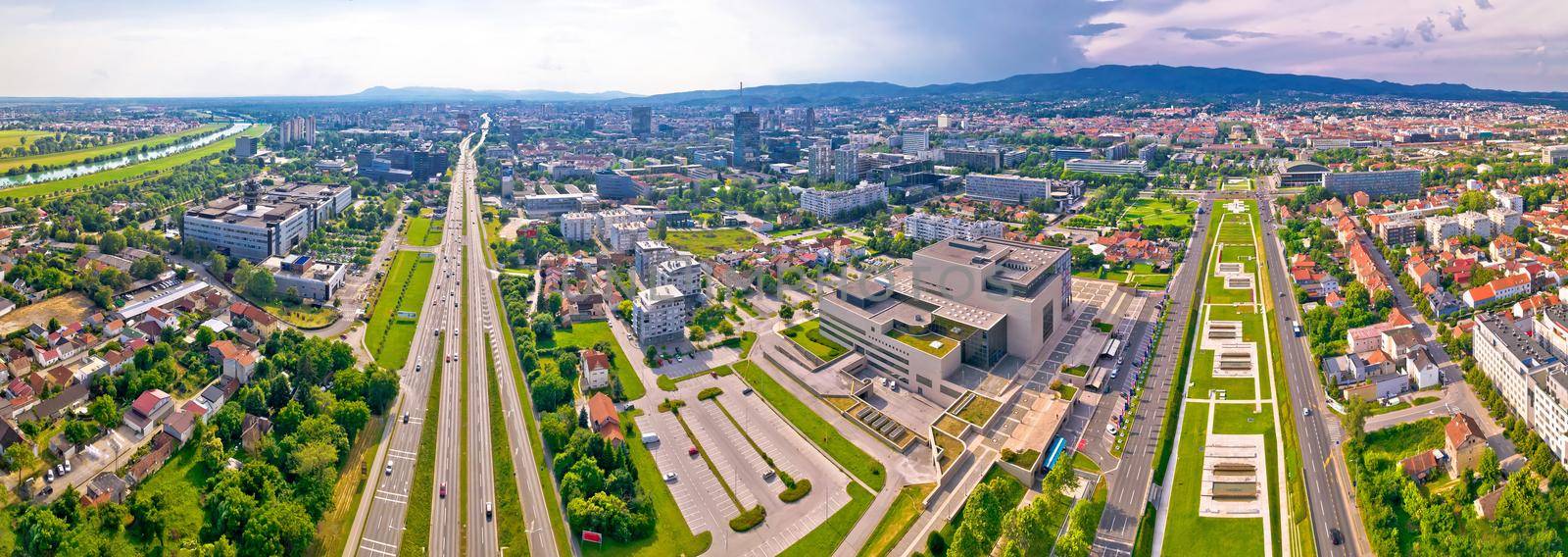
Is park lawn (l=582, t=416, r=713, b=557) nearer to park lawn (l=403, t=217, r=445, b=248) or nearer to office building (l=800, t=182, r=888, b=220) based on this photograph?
park lawn (l=403, t=217, r=445, b=248)

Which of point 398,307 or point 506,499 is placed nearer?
point 506,499

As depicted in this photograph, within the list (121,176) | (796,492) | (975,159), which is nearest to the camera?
(796,492)

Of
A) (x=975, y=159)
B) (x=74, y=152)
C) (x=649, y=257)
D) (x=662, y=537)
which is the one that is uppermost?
(x=975, y=159)

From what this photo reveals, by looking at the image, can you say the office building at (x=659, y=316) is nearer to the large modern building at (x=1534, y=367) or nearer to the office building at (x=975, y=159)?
the large modern building at (x=1534, y=367)

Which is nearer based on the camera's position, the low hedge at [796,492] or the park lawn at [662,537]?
the park lawn at [662,537]

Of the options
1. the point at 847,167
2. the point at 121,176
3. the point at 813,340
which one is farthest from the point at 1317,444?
the point at 121,176

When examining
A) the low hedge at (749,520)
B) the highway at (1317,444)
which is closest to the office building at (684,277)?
the low hedge at (749,520)

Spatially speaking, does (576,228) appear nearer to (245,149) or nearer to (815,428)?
(815,428)
